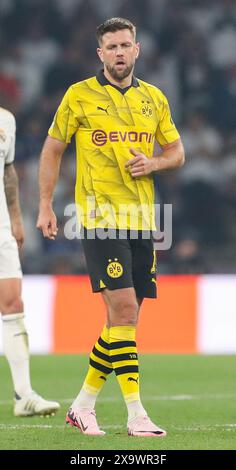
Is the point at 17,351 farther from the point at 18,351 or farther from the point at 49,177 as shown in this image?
the point at 49,177

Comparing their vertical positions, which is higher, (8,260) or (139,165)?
(139,165)

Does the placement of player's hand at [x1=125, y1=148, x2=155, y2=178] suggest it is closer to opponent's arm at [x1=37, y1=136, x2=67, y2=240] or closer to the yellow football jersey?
the yellow football jersey

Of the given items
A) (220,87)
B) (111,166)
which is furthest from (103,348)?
(220,87)

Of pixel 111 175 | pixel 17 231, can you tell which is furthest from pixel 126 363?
pixel 17 231

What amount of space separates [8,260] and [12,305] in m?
0.27

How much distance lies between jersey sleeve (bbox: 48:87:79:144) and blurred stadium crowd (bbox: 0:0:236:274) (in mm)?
7581

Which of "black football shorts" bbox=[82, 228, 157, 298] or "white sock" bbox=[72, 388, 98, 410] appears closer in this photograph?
"black football shorts" bbox=[82, 228, 157, 298]

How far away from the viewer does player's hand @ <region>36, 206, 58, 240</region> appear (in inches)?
253

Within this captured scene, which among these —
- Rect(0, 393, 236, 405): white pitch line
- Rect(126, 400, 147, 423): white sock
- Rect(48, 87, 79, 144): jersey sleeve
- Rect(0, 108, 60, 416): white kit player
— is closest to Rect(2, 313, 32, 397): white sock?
Rect(0, 108, 60, 416): white kit player

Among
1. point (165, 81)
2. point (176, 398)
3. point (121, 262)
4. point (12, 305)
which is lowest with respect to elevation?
point (176, 398)

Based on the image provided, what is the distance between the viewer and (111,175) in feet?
21.2

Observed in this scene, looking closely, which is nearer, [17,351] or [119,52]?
[119,52]

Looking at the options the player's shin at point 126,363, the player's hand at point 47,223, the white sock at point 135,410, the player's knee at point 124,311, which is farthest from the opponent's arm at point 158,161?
the white sock at point 135,410

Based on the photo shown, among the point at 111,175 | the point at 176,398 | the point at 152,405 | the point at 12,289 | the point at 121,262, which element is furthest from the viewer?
the point at 176,398
